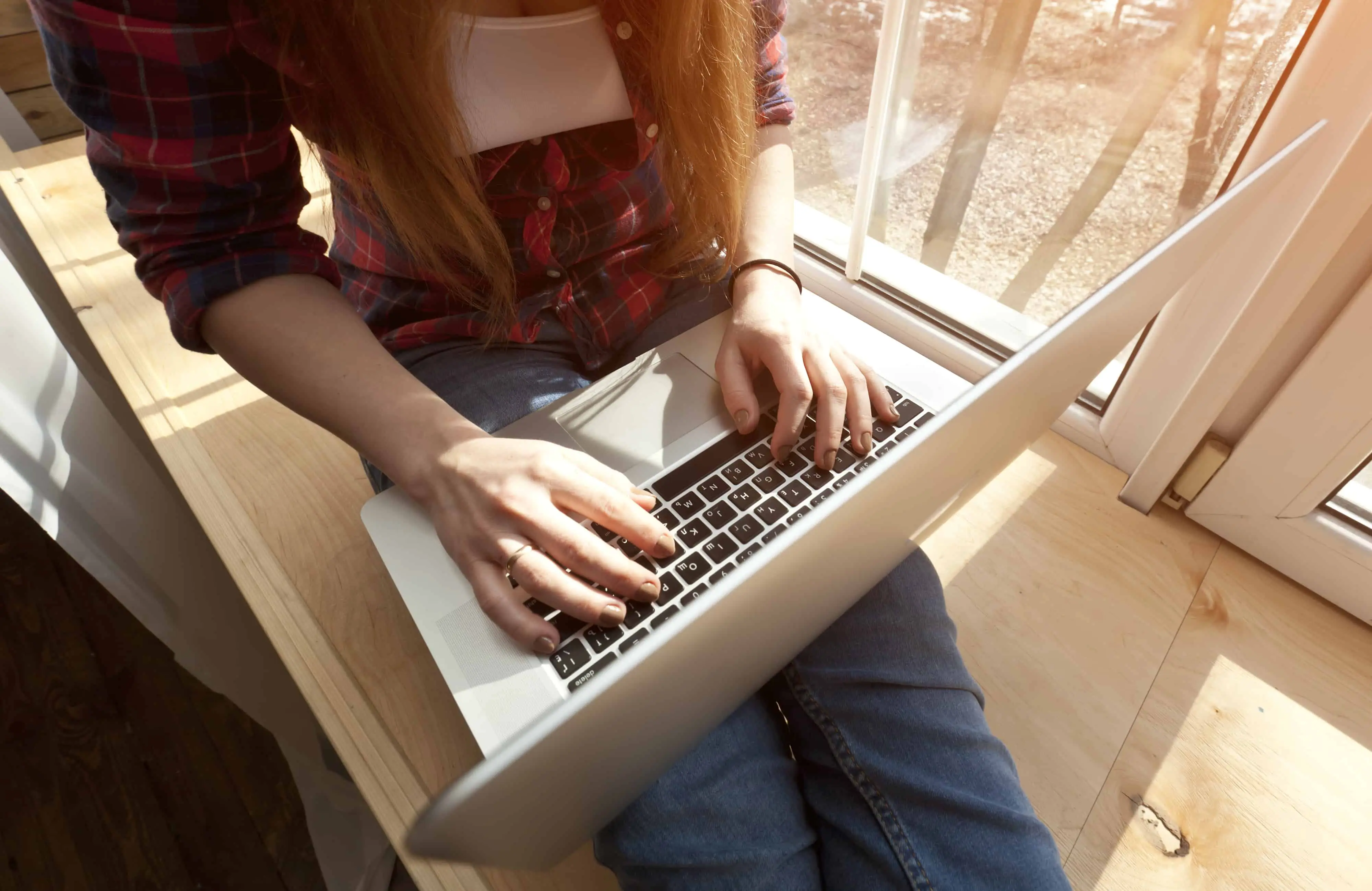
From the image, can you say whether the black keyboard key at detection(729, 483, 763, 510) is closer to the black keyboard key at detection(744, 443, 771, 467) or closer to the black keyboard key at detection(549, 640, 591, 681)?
the black keyboard key at detection(744, 443, 771, 467)

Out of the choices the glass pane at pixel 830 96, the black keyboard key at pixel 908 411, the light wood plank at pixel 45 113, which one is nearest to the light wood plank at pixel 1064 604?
the black keyboard key at pixel 908 411

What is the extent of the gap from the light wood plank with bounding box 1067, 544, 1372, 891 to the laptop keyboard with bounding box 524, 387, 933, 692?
14.1 inches

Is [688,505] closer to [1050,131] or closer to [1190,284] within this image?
[1190,284]

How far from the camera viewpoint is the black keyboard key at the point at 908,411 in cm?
57

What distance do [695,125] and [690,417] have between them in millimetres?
228

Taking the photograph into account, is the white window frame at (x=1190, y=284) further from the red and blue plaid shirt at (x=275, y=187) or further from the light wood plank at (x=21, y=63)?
the light wood plank at (x=21, y=63)

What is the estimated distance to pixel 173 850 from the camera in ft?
2.97

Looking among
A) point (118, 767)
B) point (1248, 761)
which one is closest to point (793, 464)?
point (1248, 761)

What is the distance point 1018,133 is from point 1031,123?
0.06ft

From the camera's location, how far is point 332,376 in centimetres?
49

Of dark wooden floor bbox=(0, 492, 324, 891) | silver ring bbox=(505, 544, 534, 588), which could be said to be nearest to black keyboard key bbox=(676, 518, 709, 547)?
silver ring bbox=(505, 544, 534, 588)

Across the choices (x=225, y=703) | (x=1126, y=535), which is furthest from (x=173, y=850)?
(x=1126, y=535)

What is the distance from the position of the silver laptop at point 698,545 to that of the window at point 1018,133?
0.88 ft

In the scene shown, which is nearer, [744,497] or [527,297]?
[744,497]
